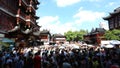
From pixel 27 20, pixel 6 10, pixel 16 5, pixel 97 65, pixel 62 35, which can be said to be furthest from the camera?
pixel 62 35

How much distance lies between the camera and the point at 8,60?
20.1m

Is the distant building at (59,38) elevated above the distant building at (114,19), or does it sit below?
below

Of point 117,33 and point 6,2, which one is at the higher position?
point 6,2

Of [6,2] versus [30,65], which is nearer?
[30,65]

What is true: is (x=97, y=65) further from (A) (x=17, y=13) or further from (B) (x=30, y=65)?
(A) (x=17, y=13)

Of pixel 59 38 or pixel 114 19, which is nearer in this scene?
pixel 114 19

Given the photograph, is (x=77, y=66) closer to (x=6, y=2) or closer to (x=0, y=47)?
(x=0, y=47)

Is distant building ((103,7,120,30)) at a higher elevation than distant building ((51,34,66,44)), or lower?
higher

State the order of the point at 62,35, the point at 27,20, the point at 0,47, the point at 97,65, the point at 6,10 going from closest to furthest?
the point at 97,65, the point at 0,47, the point at 6,10, the point at 27,20, the point at 62,35

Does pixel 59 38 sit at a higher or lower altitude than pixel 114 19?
lower

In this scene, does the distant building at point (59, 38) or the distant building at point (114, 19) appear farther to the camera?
the distant building at point (59, 38)

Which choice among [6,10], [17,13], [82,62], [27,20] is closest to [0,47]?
[6,10]

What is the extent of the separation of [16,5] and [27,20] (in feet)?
43.4

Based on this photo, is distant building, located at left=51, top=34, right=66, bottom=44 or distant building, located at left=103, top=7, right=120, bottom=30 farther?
distant building, located at left=51, top=34, right=66, bottom=44
